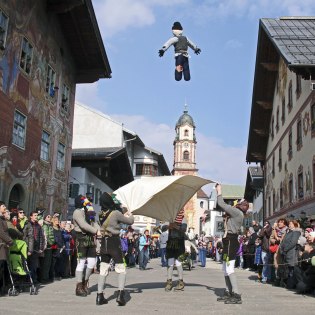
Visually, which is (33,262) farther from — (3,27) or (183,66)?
(3,27)

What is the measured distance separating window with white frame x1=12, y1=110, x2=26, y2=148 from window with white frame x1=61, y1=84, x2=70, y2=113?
5652mm

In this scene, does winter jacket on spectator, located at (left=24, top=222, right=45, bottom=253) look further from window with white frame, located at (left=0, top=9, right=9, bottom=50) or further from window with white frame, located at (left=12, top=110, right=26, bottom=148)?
window with white frame, located at (left=0, top=9, right=9, bottom=50)

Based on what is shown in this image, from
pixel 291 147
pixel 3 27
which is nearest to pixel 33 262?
pixel 3 27

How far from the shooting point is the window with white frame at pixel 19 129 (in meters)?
18.2

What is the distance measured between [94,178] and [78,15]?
12.2 meters

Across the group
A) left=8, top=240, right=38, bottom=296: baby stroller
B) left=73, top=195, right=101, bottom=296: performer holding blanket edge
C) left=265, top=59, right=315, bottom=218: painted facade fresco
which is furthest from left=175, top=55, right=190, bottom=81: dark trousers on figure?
left=265, top=59, right=315, bottom=218: painted facade fresco

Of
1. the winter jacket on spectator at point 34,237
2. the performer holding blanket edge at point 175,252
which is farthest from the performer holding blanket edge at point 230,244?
the winter jacket on spectator at point 34,237

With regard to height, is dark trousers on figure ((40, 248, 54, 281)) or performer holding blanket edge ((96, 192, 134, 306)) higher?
performer holding blanket edge ((96, 192, 134, 306))

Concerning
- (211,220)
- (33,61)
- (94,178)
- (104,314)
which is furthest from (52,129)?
(211,220)

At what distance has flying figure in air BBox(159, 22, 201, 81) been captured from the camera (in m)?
11.0

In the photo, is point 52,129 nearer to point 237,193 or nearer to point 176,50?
point 176,50

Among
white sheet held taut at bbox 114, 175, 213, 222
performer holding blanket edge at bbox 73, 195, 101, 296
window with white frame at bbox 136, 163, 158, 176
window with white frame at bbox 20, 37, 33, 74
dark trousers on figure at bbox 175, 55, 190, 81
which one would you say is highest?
window with white frame at bbox 136, 163, 158, 176

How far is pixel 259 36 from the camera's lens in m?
26.8

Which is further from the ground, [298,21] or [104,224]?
[298,21]
